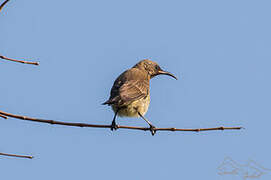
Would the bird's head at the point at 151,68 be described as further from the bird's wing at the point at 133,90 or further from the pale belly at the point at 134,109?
the pale belly at the point at 134,109

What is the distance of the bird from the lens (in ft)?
23.3

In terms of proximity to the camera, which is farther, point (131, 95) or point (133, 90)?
point (133, 90)

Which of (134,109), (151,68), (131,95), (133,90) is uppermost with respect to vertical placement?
(151,68)

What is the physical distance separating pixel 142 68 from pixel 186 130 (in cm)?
508

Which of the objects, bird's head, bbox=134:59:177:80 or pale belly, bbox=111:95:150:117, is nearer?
pale belly, bbox=111:95:150:117

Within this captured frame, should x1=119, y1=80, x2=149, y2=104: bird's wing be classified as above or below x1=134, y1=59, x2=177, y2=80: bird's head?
below

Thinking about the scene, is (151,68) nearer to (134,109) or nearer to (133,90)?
(133,90)

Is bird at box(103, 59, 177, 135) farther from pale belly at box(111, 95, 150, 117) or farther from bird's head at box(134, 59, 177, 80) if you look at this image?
bird's head at box(134, 59, 177, 80)

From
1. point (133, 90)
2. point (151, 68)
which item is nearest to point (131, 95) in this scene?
point (133, 90)

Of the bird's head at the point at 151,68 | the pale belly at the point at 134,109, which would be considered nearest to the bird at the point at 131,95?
the pale belly at the point at 134,109

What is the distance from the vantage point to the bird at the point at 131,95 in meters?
7.10

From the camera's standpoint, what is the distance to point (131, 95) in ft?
24.2

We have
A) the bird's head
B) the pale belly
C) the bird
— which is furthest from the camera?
the bird's head

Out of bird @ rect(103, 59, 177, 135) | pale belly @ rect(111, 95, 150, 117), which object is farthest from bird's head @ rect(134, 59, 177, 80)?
pale belly @ rect(111, 95, 150, 117)
